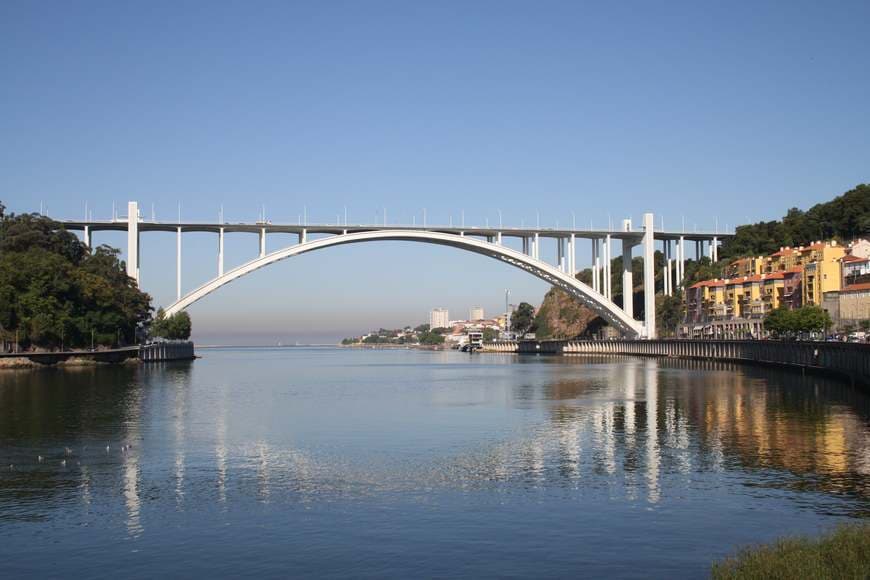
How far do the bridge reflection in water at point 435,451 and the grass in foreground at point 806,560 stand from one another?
430 cm

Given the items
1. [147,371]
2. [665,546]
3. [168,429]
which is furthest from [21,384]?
[665,546]

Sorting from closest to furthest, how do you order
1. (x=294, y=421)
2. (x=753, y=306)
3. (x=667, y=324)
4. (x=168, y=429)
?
(x=168, y=429) → (x=294, y=421) → (x=753, y=306) → (x=667, y=324)

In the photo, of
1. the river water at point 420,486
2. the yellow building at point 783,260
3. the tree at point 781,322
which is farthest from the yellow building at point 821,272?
the river water at point 420,486

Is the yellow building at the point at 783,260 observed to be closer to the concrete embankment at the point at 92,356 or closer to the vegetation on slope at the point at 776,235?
the vegetation on slope at the point at 776,235

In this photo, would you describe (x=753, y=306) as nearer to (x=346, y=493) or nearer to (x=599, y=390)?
(x=599, y=390)

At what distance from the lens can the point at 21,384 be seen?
48.2 meters

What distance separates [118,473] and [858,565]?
14739 millimetres

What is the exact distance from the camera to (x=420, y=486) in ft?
59.5

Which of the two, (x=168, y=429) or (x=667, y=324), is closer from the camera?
(x=168, y=429)

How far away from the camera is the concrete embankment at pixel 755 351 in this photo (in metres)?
42.6

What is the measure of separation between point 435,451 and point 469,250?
62.4 m

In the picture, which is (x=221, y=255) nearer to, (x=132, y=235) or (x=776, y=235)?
(x=132, y=235)

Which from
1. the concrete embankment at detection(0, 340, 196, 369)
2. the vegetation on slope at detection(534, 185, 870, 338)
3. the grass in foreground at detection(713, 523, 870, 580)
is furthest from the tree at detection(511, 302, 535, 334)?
the grass in foreground at detection(713, 523, 870, 580)

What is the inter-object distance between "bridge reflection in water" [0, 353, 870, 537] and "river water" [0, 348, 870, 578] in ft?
0.31
